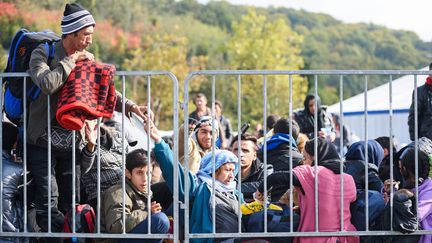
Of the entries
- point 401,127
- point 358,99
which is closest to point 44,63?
point 401,127

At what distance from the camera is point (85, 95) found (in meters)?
5.96

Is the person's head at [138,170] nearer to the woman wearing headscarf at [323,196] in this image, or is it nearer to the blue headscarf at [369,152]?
the woman wearing headscarf at [323,196]

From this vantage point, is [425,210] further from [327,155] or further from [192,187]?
[192,187]

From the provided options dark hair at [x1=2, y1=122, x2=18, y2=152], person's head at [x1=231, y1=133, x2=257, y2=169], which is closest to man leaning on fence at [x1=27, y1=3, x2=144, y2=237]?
dark hair at [x1=2, y1=122, x2=18, y2=152]

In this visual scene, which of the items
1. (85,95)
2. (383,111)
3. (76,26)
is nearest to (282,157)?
Answer: (85,95)

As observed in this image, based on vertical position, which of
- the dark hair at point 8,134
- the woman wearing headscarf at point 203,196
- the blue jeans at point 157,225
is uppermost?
the dark hair at point 8,134

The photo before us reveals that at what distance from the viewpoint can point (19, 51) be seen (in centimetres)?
642

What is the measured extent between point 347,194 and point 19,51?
2827 millimetres

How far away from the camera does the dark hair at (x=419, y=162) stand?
6402 mm

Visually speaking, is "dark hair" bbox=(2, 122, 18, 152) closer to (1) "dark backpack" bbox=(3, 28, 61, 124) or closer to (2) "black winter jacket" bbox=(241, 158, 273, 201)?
(1) "dark backpack" bbox=(3, 28, 61, 124)

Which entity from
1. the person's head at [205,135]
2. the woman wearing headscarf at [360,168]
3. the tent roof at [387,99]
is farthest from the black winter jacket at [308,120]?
the tent roof at [387,99]

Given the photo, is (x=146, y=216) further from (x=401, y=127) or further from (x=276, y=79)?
(x=276, y=79)

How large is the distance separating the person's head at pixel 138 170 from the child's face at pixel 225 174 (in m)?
0.61

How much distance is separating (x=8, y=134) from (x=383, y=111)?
1319cm
